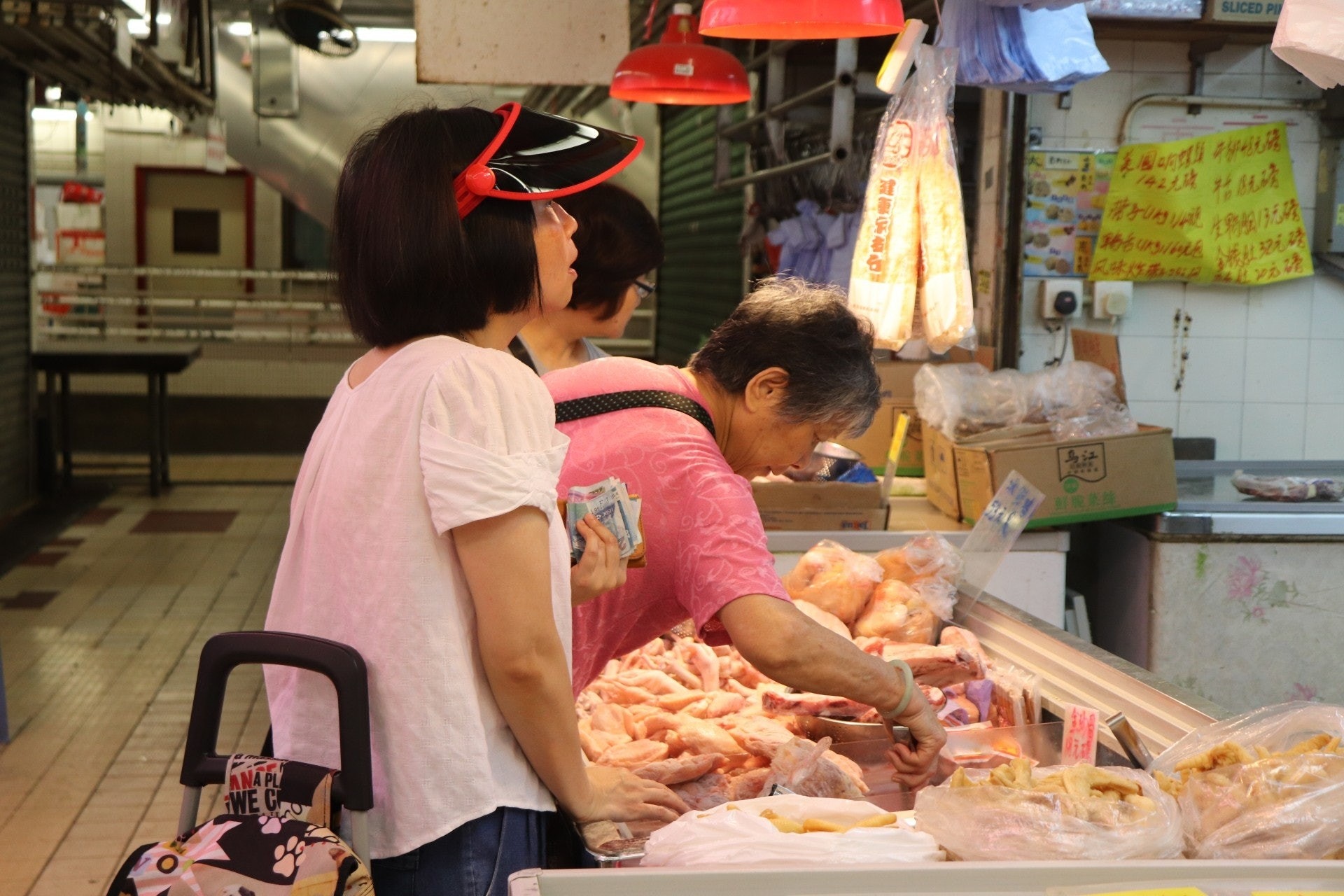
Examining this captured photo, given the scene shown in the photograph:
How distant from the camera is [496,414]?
5.10ft

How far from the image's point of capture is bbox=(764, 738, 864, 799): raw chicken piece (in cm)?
209

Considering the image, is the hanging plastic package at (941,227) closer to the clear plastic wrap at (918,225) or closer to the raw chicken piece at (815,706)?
the clear plastic wrap at (918,225)

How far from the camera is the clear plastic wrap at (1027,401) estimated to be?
4.37 m

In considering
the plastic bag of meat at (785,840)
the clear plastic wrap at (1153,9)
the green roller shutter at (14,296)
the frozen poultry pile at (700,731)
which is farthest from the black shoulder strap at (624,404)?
the green roller shutter at (14,296)

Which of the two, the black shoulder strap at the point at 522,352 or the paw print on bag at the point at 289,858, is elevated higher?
the black shoulder strap at the point at 522,352

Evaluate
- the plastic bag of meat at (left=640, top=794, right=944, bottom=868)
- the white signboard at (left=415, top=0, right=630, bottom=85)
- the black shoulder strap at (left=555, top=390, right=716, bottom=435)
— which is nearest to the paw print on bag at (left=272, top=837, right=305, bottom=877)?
the plastic bag of meat at (left=640, top=794, right=944, bottom=868)

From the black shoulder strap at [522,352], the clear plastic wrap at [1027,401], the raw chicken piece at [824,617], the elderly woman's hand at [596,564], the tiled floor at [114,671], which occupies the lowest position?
the tiled floor at [114,671]

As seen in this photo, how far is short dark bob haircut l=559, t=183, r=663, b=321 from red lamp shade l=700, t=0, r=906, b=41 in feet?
2.06

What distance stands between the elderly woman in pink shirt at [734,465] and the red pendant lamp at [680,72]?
2.32 meters

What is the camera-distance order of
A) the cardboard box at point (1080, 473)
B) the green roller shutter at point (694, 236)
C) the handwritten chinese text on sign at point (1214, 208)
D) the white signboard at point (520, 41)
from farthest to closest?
the green roller shutter at point (694, 236)
the handwritten chinese text on sign at point (1214, 208)
the cardboard box at point (1080, 473)
the white signboard at point (520, 41)

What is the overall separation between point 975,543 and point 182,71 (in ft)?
22.0

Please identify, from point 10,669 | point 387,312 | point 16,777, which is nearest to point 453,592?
point 387,312

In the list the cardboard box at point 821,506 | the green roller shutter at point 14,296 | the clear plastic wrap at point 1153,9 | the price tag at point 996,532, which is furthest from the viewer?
the green roller shutter at point 14,296

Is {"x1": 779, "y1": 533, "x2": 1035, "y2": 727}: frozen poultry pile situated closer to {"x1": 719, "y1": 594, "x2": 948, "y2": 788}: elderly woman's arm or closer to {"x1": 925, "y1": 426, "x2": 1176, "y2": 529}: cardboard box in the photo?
{"x1": 719, "y1": 594, "x2": 948, "y2": 788}: elderly woman's arm
